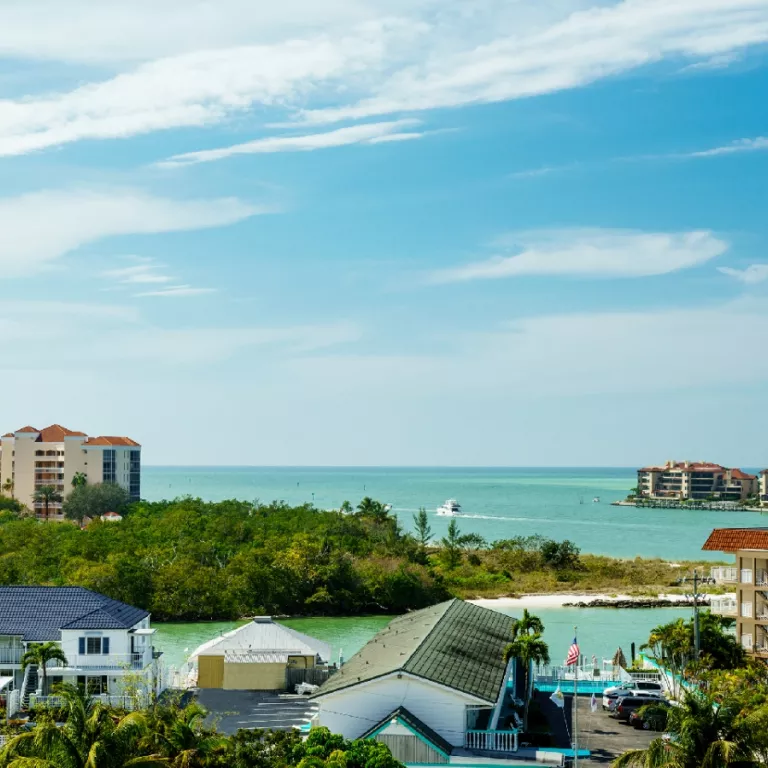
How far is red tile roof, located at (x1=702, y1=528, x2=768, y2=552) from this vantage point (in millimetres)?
39719

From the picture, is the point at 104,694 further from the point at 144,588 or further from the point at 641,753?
the point at 144,588

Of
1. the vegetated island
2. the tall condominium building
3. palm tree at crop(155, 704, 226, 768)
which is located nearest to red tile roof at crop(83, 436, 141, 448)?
the tall condominium building

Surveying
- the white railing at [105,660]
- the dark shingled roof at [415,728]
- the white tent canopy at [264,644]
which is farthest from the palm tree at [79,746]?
the white tent canopy at [264,644]

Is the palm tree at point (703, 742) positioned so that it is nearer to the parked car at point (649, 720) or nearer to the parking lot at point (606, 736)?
the parking lot at point (606, 736)

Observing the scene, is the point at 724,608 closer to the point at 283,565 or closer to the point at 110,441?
the point at 283,565

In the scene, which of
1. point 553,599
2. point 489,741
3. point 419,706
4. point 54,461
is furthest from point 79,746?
point 54,461

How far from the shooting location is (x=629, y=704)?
111 ft

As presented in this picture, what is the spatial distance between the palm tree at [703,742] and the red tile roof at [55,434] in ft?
377

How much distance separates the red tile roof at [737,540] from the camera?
39.7 metres

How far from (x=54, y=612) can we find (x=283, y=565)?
97.5ft

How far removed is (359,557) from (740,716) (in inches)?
2099

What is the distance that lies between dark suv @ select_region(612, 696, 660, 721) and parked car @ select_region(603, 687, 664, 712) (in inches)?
10.0

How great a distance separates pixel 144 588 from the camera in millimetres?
62500

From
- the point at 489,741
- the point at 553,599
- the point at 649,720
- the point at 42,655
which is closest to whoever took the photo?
the point at 489,741
